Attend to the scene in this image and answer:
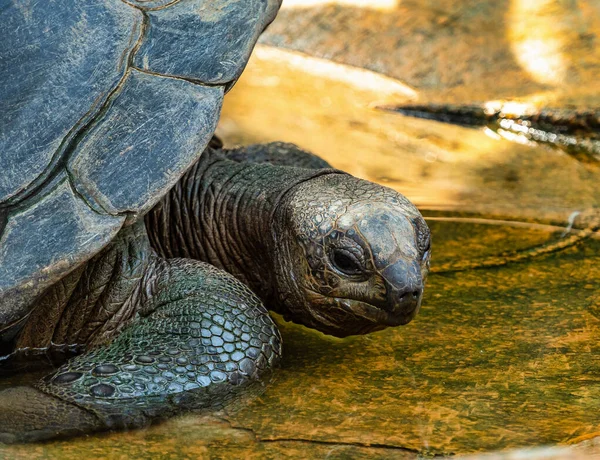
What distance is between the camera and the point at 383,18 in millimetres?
10148

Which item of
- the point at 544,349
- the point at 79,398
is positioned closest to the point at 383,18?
the point at 544,349

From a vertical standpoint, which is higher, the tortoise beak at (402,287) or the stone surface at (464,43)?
the stone surface at (464,43)

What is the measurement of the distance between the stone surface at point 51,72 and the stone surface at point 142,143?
0.29 feet

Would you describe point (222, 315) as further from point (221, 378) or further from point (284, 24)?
point (284, 24)

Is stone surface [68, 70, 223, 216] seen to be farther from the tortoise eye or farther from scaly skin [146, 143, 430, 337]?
the tortoise eye

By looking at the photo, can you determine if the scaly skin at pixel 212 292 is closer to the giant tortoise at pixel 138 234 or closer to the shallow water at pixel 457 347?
the giant tortoise at pixel 138 234

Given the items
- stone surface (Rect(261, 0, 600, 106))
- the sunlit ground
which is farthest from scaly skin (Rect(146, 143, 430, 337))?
the sunlit ground

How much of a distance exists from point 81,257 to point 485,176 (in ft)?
13.5

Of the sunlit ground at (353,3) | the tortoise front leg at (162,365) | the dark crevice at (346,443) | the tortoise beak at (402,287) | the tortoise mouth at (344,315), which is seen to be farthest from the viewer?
the sunlit ground at (353,3)

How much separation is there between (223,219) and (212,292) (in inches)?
24.3

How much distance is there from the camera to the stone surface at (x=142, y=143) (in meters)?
3.80

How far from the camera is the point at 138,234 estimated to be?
14.2 feet

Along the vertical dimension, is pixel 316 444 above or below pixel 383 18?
below

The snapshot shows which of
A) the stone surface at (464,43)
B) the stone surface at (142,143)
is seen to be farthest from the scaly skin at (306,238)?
the stone surface at (464,43)
